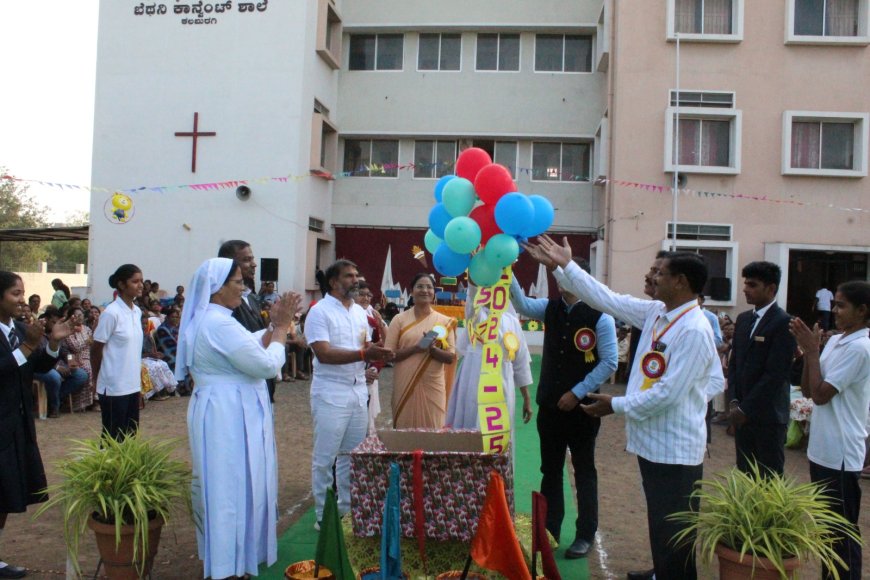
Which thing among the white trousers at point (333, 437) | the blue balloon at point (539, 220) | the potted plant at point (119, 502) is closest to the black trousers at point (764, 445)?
the blue balloon at point (539, 220)

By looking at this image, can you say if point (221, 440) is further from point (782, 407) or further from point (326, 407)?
point (782, 407)

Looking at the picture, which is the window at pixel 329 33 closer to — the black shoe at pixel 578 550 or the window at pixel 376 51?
the window at pixel 376 51

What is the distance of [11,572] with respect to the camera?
4.16m

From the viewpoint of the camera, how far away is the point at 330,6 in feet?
61.1

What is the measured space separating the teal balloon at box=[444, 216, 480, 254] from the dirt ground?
2.16 m

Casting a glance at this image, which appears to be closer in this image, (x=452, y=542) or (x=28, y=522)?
(x=452, y=542)

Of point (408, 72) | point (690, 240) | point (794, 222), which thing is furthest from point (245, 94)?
point (794, 222)

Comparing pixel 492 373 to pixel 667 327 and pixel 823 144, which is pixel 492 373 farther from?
pixel 823 144

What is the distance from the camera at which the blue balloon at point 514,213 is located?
4059 millimetres

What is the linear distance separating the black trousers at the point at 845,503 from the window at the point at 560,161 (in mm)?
16091

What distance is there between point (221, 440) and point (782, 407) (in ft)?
11.5

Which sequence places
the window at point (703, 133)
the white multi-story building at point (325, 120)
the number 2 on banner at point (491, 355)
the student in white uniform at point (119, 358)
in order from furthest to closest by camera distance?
the white multi-story building at point (325, 120), the window at point (703, 133), the student in white uniform at point (119, 358), the number 2 on banner at point (491, 355)

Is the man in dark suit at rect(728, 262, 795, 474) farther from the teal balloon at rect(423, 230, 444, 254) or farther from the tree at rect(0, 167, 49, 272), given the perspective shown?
the tree at rect(0, 167, 49, 272)

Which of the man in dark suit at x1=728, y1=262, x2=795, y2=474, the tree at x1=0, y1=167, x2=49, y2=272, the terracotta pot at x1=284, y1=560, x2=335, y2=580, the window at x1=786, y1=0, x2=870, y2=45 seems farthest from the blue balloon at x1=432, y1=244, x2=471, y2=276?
the tree at x1=0, y1=167, x2=49, y2=272
